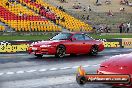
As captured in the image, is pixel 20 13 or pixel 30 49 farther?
pixel 20 13

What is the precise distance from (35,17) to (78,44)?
21762 millimetres

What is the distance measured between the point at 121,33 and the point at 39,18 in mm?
10376

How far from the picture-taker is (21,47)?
24922 millimetres

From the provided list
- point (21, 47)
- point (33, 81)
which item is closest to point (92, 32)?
point (21, 47)

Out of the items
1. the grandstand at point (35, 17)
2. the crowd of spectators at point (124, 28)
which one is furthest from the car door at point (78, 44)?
the crowd of spectators at point (124, 28)

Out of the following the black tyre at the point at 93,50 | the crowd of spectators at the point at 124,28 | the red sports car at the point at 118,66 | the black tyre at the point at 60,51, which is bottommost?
the crowd of spectators at the point at 124,28

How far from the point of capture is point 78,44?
21.0 metres

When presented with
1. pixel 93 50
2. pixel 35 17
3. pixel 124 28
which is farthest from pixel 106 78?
pixel 124 28

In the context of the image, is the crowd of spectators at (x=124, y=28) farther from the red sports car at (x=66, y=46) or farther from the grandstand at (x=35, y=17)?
the red sports car at (x=66, y=46)

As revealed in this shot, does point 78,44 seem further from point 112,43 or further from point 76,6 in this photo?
point 76,6

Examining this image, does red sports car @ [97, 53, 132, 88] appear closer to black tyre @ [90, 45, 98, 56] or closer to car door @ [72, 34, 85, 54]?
car door @ [72, 34, 85, 54]

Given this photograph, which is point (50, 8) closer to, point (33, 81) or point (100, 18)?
point (100, 18)

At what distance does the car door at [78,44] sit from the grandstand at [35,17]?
16.7 m

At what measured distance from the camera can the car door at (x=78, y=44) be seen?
68.4ft
